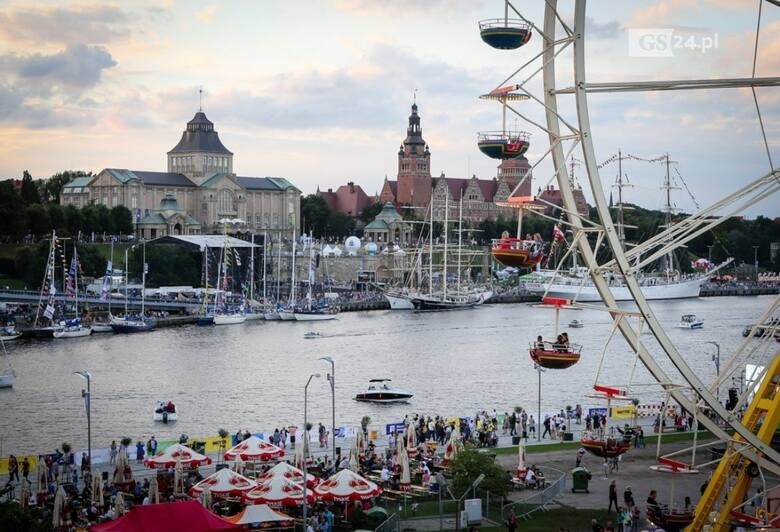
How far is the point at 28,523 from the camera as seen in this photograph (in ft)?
64.0

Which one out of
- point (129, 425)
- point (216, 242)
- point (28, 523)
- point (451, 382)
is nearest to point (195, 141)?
point (216, 242)

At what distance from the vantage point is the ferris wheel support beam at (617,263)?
1797 cm

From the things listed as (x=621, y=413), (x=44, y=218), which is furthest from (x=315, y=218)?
(x=621, y=413)

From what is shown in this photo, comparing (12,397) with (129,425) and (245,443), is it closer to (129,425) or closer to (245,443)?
(129,425)

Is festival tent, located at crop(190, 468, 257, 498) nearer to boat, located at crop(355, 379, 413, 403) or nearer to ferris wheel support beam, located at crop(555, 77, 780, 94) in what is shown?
ferris wheel support beam, located at crop(555, 77, 780, 94)

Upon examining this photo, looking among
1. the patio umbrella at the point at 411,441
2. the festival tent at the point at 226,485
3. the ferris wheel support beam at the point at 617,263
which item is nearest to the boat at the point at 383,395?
the patio umbrella at the point at 411,441

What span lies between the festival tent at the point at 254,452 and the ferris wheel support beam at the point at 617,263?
1167 centimetres

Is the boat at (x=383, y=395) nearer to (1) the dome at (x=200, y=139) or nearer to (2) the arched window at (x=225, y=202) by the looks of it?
(2) the arched window at (x=225, y=202)

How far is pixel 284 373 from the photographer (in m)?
60.7

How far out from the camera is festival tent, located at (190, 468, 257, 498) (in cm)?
2500

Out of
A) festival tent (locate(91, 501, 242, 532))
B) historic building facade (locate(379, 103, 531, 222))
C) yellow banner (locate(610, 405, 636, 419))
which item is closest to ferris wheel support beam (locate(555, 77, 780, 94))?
festival tent (locate(91, 501, 242, 532))

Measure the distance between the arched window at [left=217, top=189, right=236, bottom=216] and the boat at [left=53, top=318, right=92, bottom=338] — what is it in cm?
7020

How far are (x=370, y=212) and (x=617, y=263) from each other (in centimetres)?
14571

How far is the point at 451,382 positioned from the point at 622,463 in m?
27.7
